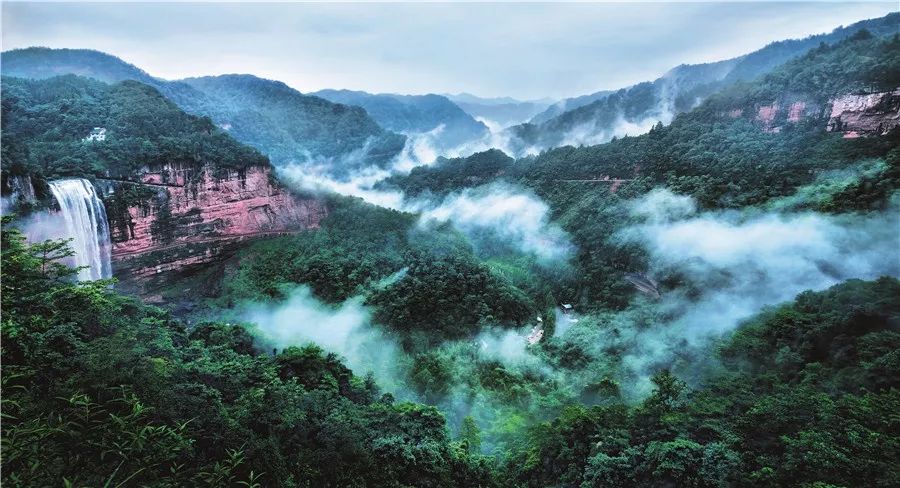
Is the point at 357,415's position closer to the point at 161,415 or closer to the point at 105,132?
the point at 161,415

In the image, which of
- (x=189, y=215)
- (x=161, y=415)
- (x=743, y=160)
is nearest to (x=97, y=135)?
(x=189, y=215)

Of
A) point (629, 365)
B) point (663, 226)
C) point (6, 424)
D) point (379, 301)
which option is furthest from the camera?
point (663, 226)

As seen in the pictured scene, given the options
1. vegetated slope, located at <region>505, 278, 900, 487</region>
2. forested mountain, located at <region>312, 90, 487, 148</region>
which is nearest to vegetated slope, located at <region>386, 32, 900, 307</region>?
vegetated slope, located at <region>505, 278, 900, 487</region>

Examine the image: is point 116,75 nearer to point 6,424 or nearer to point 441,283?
point 441,283

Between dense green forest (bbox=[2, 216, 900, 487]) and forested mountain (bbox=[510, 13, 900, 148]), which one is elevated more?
forested mountain (bbox=[510, 13, 900, 148])

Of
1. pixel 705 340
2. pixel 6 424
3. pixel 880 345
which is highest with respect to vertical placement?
pixel 6 424

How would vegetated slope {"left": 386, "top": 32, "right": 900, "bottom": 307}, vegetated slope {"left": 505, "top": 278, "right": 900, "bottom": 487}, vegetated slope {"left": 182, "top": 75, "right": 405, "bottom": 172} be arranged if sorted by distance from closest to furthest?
vegetated slope {"left": 505, "top": 278, "right": 900, "bottom": 487}
vegetated slope {"left": 386, "top": 32, "right": 900, "bottom": 307}
vegetated slope {"left": 182, "top": 75, "right": 405, "bottom": 172}

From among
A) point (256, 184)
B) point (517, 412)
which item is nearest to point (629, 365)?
point (517, 412)

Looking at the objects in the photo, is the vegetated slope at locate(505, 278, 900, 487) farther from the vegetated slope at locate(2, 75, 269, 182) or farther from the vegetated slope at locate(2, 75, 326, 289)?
the vegetated slope at locate(2, 75, 269, 182)
